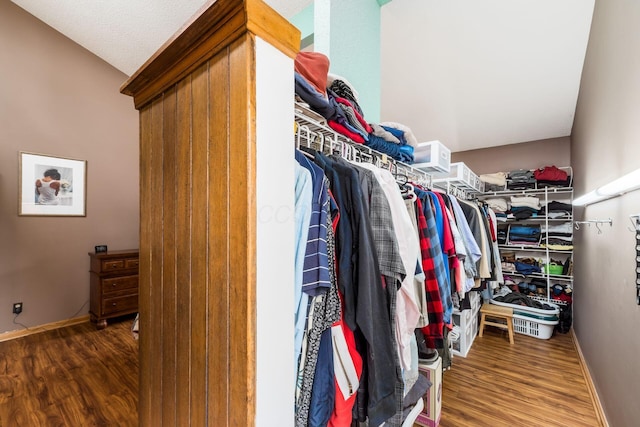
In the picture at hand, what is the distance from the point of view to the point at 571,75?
8.68 ft

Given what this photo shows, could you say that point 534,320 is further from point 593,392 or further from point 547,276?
point 593,392

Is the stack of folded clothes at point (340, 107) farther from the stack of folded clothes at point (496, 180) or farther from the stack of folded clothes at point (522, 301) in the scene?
the stack of folded clothes at point (496, 180)

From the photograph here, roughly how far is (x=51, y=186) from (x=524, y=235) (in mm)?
5619

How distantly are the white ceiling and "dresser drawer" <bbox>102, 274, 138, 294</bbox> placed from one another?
2.52 metres

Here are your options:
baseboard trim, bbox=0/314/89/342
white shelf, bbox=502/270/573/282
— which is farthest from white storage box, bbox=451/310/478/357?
baseboard trim, bbox=0/314/89/342

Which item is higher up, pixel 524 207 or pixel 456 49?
pixel 456 49

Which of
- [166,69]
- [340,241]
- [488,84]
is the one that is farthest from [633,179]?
[488,84]

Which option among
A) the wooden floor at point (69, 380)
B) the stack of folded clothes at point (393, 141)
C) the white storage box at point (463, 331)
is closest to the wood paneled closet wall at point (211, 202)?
the stack of folded clothes at point (393, 141)

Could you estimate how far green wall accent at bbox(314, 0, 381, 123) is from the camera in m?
1.65

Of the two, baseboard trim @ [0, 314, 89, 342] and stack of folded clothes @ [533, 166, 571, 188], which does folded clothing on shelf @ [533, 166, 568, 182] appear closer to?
stack of folded clothes @ [533, 166, 571, 188]

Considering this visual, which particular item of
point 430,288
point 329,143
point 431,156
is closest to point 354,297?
point 430,288

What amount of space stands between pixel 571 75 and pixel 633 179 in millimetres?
2400

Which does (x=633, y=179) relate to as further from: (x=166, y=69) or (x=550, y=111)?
(x=550, y=111)

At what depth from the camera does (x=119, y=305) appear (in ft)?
10.4
